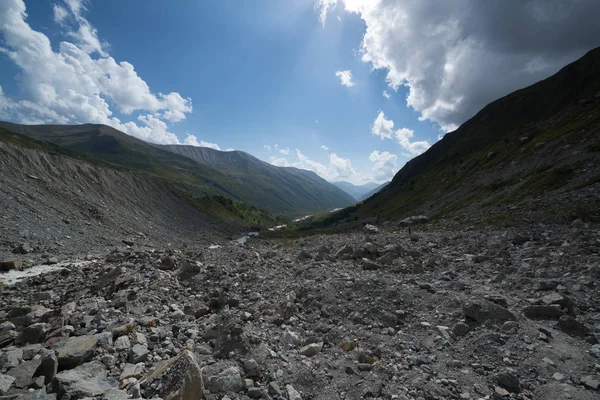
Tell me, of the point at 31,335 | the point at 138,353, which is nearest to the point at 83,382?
the point at 138,353

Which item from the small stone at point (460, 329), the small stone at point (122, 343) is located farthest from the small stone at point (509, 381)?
the small stone at point (122, 343)

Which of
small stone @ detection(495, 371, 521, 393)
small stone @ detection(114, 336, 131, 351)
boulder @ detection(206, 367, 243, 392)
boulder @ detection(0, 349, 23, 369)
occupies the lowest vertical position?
small stone @ detection(495, 371, 521, 393)

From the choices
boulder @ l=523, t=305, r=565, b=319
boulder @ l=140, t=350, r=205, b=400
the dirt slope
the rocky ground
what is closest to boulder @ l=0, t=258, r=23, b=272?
the dirt slope

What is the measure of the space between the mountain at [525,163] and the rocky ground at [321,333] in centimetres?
1731

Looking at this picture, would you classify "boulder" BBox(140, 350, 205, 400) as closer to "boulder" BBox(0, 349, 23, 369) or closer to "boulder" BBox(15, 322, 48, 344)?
"boulder" BBox(0, 349, 23, 369)

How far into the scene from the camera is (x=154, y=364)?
7500mm

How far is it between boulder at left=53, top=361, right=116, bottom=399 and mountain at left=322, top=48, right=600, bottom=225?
32256 millimetres

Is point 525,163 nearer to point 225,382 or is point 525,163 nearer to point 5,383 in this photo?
point 225,382

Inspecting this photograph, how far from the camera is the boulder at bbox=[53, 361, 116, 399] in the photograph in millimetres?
5953

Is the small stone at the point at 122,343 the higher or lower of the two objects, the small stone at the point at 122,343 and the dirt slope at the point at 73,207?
the lower

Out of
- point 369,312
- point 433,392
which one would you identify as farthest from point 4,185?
point 433,392

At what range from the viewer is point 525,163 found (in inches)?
2357

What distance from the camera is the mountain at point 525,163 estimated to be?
3306 cm

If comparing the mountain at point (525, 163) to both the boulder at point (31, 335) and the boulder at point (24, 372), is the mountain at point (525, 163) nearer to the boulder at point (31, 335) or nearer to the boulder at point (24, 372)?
the boulder at point (24, 372)
